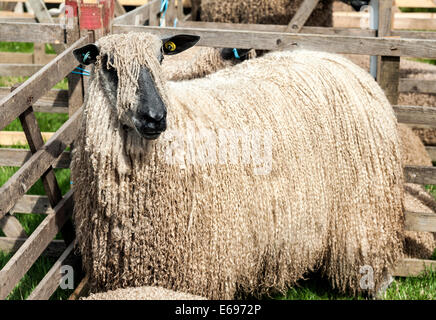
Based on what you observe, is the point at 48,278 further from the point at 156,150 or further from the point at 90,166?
the point at 156,150

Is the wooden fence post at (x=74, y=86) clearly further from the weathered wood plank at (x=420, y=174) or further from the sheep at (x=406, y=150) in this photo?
the weathered wood plank at (x=420, y=174)

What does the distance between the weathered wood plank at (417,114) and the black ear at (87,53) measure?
7.08 feet

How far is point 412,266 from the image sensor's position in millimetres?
4102

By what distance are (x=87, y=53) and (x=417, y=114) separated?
7.74 ft

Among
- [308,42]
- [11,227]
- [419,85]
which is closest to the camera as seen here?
[308,42]

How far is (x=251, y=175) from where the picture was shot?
335 cm

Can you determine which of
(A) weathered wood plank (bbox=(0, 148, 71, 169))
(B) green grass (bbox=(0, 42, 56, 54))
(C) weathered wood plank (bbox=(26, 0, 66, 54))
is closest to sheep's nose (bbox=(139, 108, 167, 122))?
(A) weathered wood plank (bbox=(0, 148, 71, 169))

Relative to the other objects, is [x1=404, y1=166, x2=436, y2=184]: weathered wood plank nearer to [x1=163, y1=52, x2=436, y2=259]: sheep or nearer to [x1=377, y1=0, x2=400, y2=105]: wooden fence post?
[x1=163, y1=52, x2=436, y2=259]: sheep

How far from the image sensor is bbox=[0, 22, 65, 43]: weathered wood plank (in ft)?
12.4

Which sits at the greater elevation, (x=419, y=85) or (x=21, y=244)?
(x=419, y=85)

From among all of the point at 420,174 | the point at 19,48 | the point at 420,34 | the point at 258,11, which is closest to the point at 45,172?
the point at 420,174

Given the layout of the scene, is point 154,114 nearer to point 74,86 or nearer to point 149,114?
point 149,114

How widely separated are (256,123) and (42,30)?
1.57m

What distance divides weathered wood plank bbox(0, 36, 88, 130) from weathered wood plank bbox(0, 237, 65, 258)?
1257 mm
